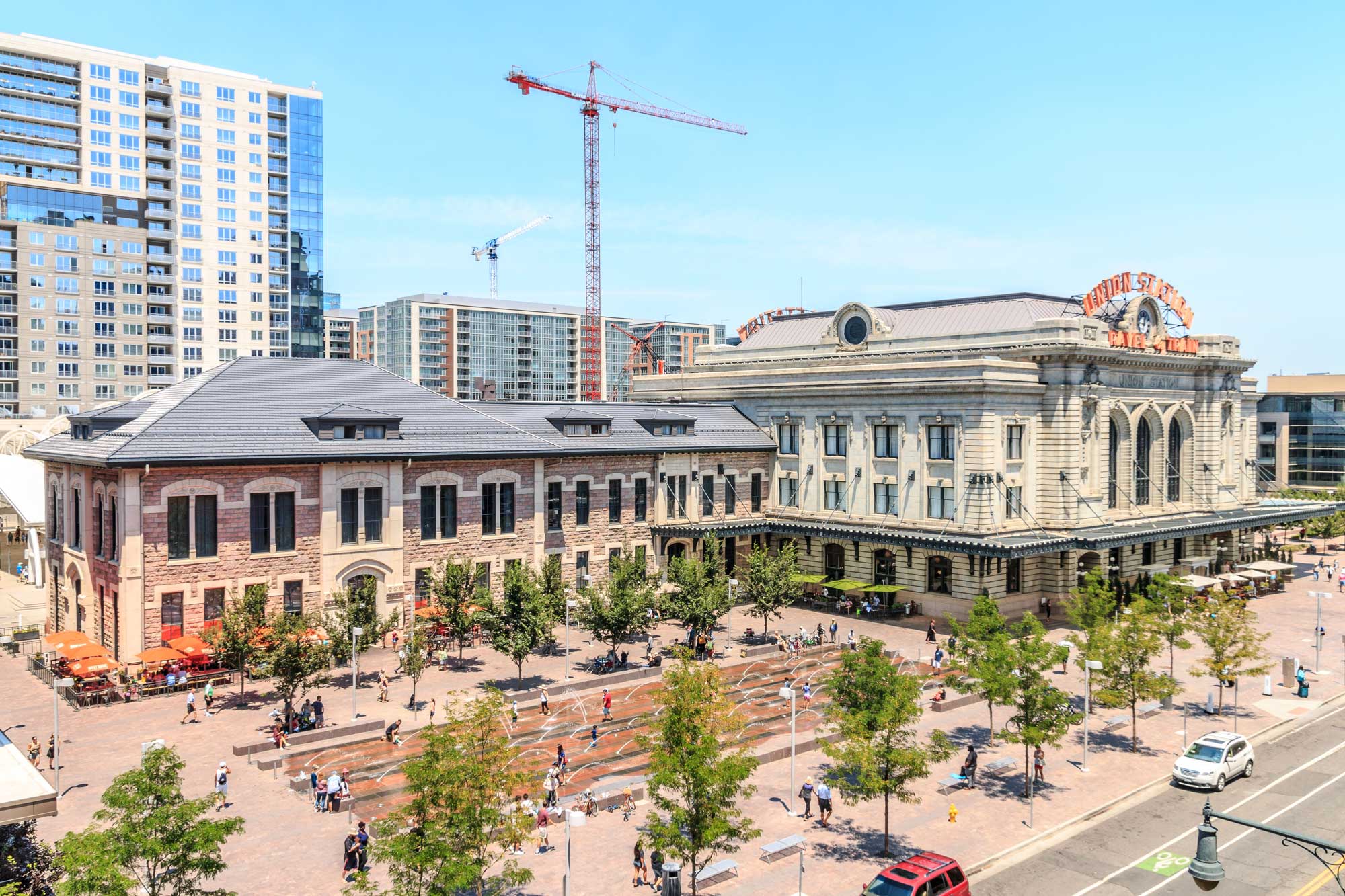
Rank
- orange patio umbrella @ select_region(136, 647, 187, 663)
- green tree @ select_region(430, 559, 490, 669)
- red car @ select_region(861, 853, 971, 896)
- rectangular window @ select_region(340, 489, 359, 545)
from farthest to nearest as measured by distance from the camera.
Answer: rectangular window @ select_region(340, 489, 359, 545) → green tree @ select_region(430, 559, 490, 669) → orange patio umbrella @ select_region(136, 647, 187, 663) → red car @ select_region(861, 853, 971, 896)

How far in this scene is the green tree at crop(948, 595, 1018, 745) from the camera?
1486 inches

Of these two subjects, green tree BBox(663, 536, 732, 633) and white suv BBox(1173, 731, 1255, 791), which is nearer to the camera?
white suv BBox(1173, 731, 1255, 791)

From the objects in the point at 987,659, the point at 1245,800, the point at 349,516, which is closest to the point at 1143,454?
the point at 1245,800

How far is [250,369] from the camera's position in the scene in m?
59.7

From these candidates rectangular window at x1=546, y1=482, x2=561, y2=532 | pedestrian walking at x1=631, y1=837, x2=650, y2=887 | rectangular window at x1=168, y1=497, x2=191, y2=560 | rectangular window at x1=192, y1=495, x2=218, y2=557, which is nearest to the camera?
pedestrian walking at x1=631, y1=837, x2=650, y2=887

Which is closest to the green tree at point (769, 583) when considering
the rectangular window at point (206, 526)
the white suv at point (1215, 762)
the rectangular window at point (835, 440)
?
the rectangular window at point (835, 440)

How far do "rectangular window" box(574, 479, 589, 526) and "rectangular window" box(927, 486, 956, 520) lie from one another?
23.6 meters

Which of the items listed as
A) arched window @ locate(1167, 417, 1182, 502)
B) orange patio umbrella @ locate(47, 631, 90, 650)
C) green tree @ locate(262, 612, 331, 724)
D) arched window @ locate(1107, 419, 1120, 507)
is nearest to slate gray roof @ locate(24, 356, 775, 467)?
orange patio umbrella @ locate(47, 631, 90, 650)

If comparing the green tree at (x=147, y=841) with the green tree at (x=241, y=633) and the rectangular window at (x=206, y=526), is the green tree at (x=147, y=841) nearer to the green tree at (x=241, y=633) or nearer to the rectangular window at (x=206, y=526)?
the green tree at (x=241, y=633)

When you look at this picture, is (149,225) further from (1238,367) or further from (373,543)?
(1238,367)

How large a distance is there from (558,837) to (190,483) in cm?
3064

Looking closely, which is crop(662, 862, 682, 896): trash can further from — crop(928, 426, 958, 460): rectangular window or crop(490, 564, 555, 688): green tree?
crop(928, 426, 958, 460): rectangular window

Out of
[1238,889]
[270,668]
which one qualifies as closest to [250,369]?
[270,668]

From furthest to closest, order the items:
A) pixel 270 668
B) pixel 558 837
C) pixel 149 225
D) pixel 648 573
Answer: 1. pixel 149 225
2. pixel 648 573
3. pixel 270 668
4. pixel 558 837
